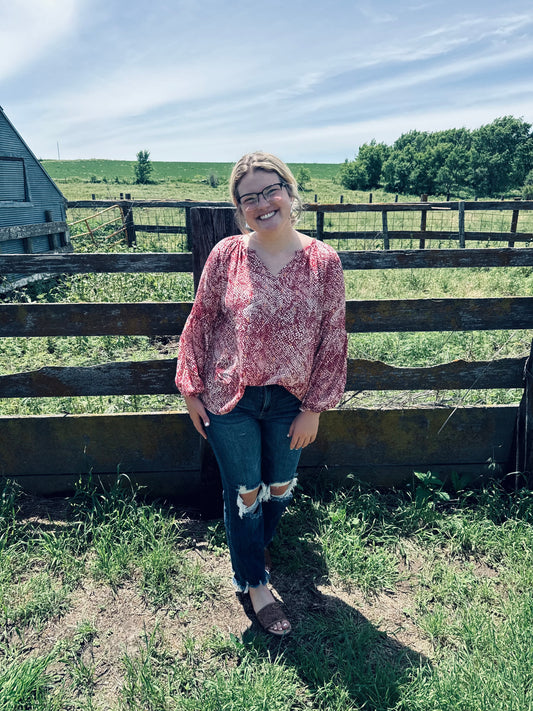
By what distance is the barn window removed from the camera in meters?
11.5

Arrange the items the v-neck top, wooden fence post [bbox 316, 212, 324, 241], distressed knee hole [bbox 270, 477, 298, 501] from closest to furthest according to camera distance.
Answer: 1. the v-neck top
2. distressed knee hole [bbox 270, 477, 298, 501]
3. wooden fence post [bbox 316, 212, 324, 241]

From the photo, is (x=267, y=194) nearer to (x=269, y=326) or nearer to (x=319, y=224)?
(x=269, y=326)

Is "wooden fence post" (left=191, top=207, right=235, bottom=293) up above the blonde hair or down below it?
below

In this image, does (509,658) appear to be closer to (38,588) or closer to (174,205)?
(38,588)

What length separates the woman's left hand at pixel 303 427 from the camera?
2.17 m

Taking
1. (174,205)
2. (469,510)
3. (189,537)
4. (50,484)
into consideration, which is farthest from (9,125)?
(469,510)

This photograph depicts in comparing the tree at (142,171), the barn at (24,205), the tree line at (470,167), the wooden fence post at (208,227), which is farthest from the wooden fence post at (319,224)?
the tree line at (470,167)

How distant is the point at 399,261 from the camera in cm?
311

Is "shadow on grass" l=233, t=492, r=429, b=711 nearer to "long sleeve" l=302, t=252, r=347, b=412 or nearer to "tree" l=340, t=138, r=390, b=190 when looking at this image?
"long sleeve" l=302, t=252, r=347, b=412

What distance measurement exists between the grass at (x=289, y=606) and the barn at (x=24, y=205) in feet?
29.9

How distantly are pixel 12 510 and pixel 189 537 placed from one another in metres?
1.09

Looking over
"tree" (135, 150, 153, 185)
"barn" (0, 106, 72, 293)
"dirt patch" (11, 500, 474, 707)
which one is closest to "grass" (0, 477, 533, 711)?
"dirt patch" (11, 500, 474, 707)

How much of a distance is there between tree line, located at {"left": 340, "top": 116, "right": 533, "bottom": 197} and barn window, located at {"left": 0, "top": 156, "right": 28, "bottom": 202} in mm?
80013

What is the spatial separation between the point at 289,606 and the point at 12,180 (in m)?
12.6
